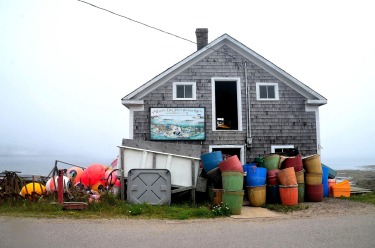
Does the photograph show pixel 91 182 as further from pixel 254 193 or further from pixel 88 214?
pixel 254 193

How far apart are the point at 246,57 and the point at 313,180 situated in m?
6.05

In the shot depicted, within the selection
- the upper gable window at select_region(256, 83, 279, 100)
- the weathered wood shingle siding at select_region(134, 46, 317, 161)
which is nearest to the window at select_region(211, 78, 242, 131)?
the weathered wood shingle siding at select_region(134, 46, 317, 161)

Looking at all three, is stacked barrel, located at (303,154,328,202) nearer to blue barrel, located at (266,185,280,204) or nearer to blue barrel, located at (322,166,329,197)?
blue barrel, located at (322,166,329,197)

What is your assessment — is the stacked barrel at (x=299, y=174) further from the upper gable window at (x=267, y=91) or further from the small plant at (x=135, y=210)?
the small plant at (x=135, y=210)

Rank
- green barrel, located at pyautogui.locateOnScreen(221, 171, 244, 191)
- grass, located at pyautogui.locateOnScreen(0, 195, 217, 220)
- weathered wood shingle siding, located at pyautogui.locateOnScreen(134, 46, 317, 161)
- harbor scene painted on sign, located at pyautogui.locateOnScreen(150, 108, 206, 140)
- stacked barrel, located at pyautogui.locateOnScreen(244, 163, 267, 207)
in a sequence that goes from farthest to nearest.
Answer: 1. weathered wood shingle siding, located at pyautogui.locateOnScreen(134, 46, 317, 161)
2. harbor scene painted on sign, located at pyautogui.locateOnScreen(150, 108, 206, 140)
3. stacked barrel, located at pyautogui.locateOnScreen(244, 163, 267, 207)
4. green barrel, located at pyautogui.locateOnScreen(221, 171, 244, 191)
5. grass, located at pyautogui.locateOnScreen(0, 195, 217, 220)

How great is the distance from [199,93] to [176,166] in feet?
14.2

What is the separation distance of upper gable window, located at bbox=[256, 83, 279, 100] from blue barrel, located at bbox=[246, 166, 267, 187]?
14.8 ft

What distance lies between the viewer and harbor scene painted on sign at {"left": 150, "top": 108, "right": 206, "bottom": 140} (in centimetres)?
1387

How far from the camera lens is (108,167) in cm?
1400

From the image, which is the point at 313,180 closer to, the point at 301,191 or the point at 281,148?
the point at 301,191

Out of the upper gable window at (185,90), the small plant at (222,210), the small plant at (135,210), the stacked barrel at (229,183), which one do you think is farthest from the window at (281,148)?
the small plant at (135,210)

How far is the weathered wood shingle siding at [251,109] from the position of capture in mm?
14133

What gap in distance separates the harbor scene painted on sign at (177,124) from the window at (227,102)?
0.70m

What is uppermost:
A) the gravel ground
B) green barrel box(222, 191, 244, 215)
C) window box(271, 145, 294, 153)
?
window box(271, 145, 294, 153)
